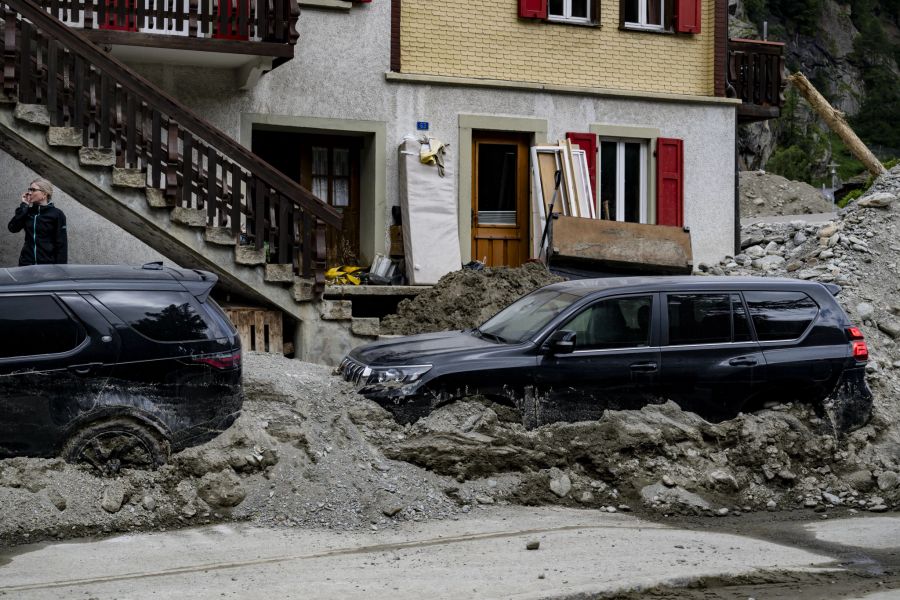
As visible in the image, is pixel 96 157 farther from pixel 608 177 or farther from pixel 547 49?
pixel 608 177

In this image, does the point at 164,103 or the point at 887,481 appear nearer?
the point at 887,481

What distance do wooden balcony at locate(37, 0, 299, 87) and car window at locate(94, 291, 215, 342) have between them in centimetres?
706

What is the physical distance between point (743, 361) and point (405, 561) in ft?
13.9

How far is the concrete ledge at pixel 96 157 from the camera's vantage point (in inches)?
536

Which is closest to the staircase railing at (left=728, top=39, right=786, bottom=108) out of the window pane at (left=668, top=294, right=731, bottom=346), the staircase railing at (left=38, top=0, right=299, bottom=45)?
the staircase railing at (left=38, top=0, right=299, bottom=45)

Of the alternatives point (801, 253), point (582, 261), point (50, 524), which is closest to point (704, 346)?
point (50, 524)

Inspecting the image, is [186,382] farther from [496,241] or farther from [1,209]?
[496,241]

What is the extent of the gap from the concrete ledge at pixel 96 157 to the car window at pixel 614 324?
19.3 ft

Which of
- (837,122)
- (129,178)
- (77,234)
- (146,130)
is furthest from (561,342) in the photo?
(837,122)

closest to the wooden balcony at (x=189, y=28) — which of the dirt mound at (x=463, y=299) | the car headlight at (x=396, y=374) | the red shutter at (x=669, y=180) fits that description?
the dirt mound at (x=463, y=299)

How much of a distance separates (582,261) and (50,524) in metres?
10.8

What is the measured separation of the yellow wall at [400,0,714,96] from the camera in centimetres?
1880

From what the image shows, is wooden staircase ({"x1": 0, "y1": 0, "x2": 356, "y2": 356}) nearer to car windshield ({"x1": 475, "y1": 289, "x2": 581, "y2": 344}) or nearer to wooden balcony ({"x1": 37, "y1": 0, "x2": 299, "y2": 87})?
wooden balcony ({"x1": 37, "y1": 0, "x2": 299, "y2": 87})

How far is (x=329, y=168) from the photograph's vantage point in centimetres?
1898
